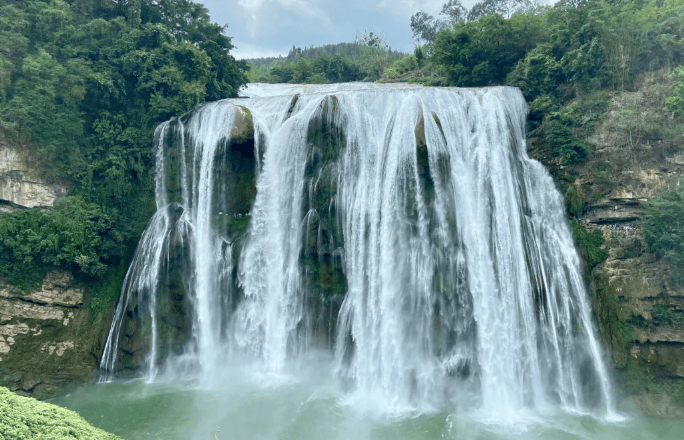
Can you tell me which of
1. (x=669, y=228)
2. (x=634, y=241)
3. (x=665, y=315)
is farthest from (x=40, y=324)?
(x=669, y=228)

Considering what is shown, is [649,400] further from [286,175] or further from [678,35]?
[286,175]

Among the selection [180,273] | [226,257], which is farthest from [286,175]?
[180,273]

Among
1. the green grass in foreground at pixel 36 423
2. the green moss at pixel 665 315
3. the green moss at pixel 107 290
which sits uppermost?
the green moss at pixel 107 290

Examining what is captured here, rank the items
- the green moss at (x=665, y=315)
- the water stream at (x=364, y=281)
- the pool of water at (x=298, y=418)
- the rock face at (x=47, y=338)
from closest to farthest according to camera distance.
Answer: the pool of water at (x=298, y=418) < the green moss at (x=665, y=315) < the water stream at (x=364, y=281) < the rock face at (x=47, y=338)

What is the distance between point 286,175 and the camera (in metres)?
16.5

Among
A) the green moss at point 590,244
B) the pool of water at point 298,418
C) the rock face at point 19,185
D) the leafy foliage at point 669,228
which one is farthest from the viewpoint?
the rock face at point 19,185

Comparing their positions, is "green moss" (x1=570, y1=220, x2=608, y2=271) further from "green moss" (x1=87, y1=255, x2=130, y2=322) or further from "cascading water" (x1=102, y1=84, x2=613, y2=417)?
"green moss" (x1=87, y1=255, x2=130, y2=322)

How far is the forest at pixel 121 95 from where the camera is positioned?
49.1 feet

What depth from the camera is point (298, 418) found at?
12.2 metres

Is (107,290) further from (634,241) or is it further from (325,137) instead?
(634,241)

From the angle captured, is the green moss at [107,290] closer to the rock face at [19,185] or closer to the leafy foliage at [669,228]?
the rock face at [19,185]

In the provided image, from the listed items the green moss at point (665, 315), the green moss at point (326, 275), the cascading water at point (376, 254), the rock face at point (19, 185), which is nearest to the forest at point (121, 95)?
the rock face at point (19, 185)

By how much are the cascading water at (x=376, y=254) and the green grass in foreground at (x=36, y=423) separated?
8.37 metres

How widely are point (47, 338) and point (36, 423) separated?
9725mm
